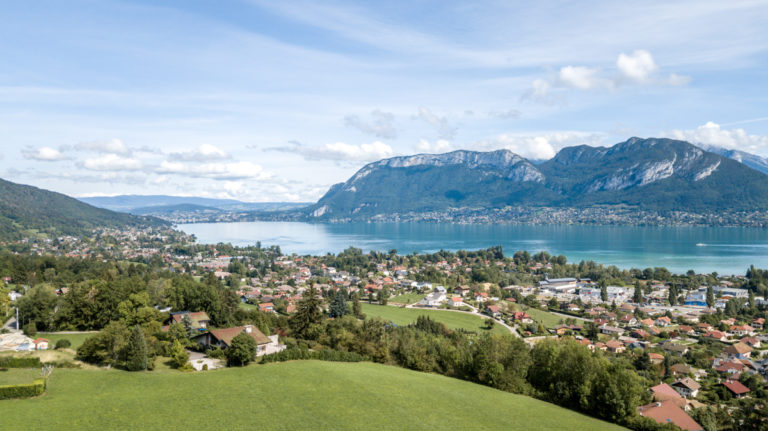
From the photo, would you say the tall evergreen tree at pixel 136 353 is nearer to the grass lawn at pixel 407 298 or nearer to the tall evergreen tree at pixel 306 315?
the tall evergreen tree at pixel 306 315

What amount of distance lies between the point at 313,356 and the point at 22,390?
1065 centimetres

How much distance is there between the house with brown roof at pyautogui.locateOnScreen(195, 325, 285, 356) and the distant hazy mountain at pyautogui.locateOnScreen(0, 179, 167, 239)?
276ft

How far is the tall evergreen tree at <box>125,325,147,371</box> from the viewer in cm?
1728

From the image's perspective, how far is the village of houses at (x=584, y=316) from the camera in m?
23.6

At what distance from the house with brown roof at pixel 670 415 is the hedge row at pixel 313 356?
12180 mm

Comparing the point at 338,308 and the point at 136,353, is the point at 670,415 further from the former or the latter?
the point at 338,308

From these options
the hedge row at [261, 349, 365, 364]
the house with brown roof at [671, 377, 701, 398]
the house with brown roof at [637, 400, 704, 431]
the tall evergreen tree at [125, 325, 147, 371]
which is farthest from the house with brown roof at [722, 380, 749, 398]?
the tall evergreen tree at [125, 325, 147, 371]

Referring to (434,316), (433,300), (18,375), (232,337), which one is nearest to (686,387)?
(434,316)

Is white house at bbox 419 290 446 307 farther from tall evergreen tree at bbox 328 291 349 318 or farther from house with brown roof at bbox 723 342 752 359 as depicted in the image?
house with brown roof at bbox 723 342 752 359

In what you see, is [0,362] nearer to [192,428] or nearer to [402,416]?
[192,428]

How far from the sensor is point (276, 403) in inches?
539

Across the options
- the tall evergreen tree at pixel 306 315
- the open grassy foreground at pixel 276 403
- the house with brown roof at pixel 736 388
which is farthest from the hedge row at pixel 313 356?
the house with brown roof at pixel 736 388

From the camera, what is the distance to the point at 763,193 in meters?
170

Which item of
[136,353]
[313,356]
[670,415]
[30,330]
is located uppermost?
[136,353]
